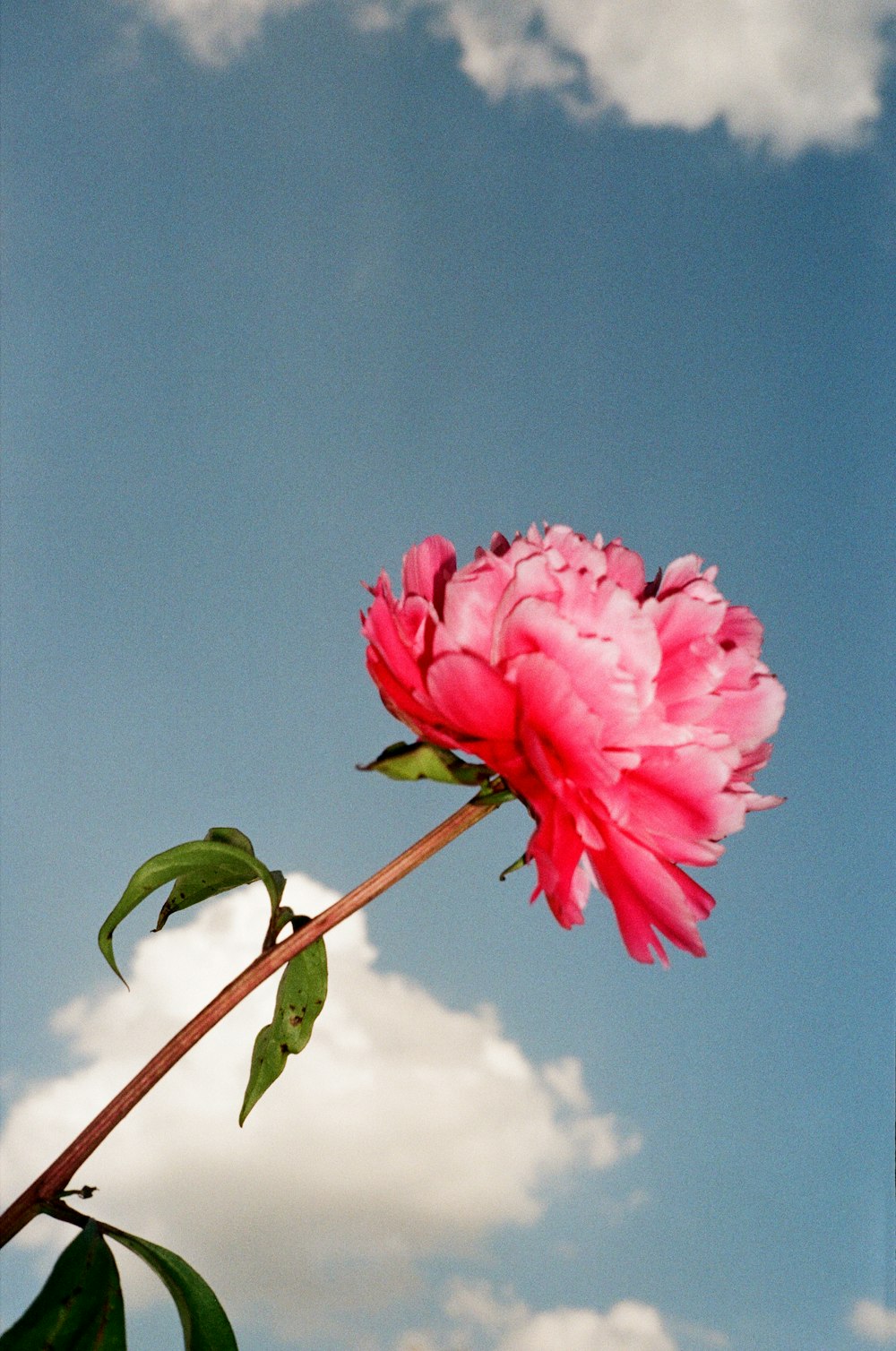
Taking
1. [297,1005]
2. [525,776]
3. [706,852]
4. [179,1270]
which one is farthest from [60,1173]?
[706,852]

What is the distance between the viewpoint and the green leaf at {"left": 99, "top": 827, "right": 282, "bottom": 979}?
135 centimetres

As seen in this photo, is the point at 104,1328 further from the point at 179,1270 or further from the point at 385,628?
the point at 385,628

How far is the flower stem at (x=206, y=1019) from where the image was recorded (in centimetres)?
108

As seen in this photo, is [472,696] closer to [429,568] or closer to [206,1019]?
[429,568]

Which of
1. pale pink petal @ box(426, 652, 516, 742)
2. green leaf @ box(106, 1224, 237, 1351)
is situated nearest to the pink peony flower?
pale pink petal @ box(426, 652, 516, 742)

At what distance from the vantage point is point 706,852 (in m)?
1.21

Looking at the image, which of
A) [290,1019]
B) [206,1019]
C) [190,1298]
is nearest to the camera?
[206,1019]

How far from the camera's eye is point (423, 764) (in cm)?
115

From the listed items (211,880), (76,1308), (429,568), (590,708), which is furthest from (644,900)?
(76,1308)

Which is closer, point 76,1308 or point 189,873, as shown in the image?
point 76,1308

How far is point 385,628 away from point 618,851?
323 millimetres

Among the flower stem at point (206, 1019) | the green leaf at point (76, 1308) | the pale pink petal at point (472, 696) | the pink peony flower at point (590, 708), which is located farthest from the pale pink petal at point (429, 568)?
the green leaf at point (76, 1308)

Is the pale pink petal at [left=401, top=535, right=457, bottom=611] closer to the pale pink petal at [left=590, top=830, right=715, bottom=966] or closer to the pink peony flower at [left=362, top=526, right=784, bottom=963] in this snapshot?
the pink peony flower at [left=362, top=526, right=784, bottom=963]

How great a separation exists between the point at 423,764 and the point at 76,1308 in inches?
24.2
